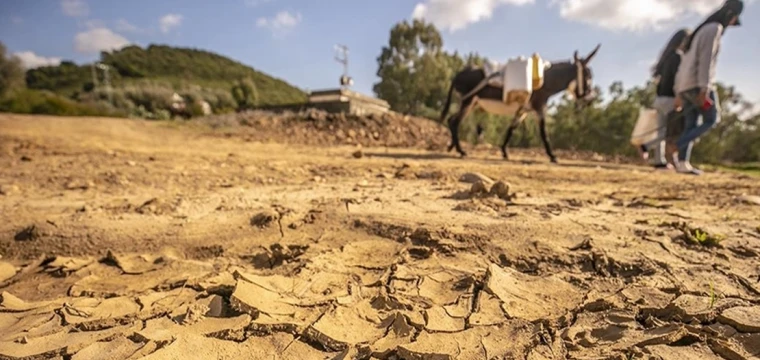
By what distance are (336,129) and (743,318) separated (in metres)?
9.37

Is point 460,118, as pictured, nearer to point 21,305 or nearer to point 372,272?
point 372,272

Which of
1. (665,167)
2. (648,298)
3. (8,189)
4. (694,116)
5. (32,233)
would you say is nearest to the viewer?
(648,298)

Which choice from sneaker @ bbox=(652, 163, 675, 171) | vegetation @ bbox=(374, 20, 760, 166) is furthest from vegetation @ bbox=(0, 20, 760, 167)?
sneaker @ bbox=(652, 163, 675, 171)

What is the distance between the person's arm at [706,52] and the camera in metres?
4.99

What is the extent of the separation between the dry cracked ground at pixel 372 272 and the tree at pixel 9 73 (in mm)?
21023

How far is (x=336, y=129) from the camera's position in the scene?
10.2 metres

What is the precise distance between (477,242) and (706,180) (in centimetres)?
422

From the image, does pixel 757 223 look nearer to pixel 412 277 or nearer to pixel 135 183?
→ pixel 412 277

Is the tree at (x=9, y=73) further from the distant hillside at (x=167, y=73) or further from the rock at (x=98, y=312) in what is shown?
the rock at (x=98, y=312)

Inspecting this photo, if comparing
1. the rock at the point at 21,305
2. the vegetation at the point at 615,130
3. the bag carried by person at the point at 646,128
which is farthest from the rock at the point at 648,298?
the vegetation at the point at 615,130

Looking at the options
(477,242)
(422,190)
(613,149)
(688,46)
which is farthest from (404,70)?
(477,242)

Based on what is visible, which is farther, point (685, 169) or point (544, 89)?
point (544, 89)

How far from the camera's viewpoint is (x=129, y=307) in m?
1.71

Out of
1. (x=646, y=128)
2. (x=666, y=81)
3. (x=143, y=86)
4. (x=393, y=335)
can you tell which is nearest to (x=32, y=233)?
(x=393, y=335)
